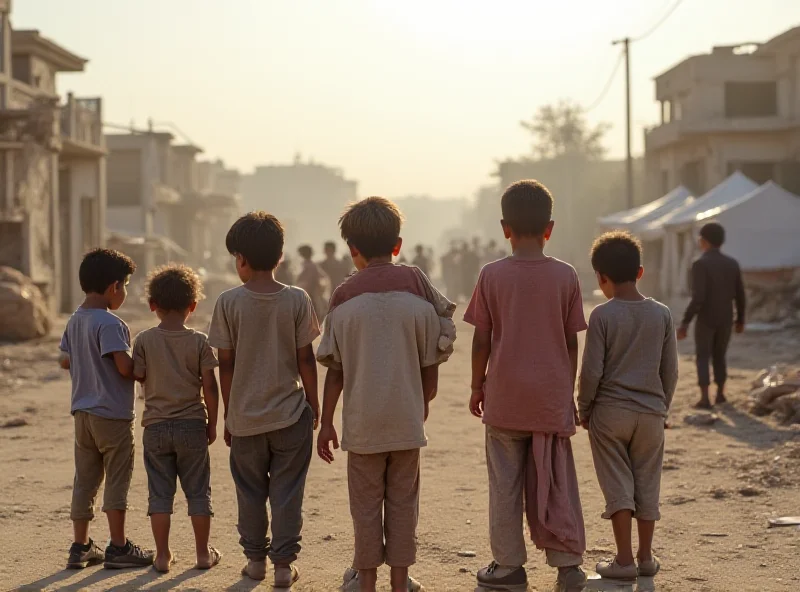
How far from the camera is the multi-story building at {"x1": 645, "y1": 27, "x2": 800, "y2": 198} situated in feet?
107

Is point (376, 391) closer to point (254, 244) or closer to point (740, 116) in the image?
point (254, 244)

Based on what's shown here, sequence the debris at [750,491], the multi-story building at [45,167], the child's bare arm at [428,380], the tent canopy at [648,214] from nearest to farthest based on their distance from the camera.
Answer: the child's bare arm at [428,380], the debris at [750,491], the multi-story building at [45,167], the tent canopy at [648,214]

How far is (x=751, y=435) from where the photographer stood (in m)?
8.52

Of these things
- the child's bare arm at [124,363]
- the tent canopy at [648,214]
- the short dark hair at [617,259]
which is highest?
the tent canopy at [648,214]

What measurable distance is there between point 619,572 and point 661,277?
75.0 feet

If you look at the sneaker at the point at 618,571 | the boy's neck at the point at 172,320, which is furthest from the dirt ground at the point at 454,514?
the boy's neck at the point at 172,320

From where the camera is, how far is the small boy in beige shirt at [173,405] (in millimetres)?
4746

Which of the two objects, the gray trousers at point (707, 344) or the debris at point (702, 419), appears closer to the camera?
the debris at point (702, 419)

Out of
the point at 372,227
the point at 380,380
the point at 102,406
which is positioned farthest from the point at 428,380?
the point at 102,406

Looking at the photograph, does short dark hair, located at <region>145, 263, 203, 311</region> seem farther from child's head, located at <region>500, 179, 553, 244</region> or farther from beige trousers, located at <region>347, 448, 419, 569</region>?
child's head, located at <region>500, 179, 553, 244</region>

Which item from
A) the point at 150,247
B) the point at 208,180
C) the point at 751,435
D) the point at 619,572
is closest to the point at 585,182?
the point at 208,180

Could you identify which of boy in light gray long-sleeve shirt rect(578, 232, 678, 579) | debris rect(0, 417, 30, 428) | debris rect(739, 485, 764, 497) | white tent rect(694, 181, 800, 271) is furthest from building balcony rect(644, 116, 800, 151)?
boy in light gray long-sleeve shirt rect(578, 232, 678, 579)

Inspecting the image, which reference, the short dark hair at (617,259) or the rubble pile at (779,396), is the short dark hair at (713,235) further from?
the short dark hair at (617,259)

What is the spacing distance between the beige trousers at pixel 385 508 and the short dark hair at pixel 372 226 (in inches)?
32.1
